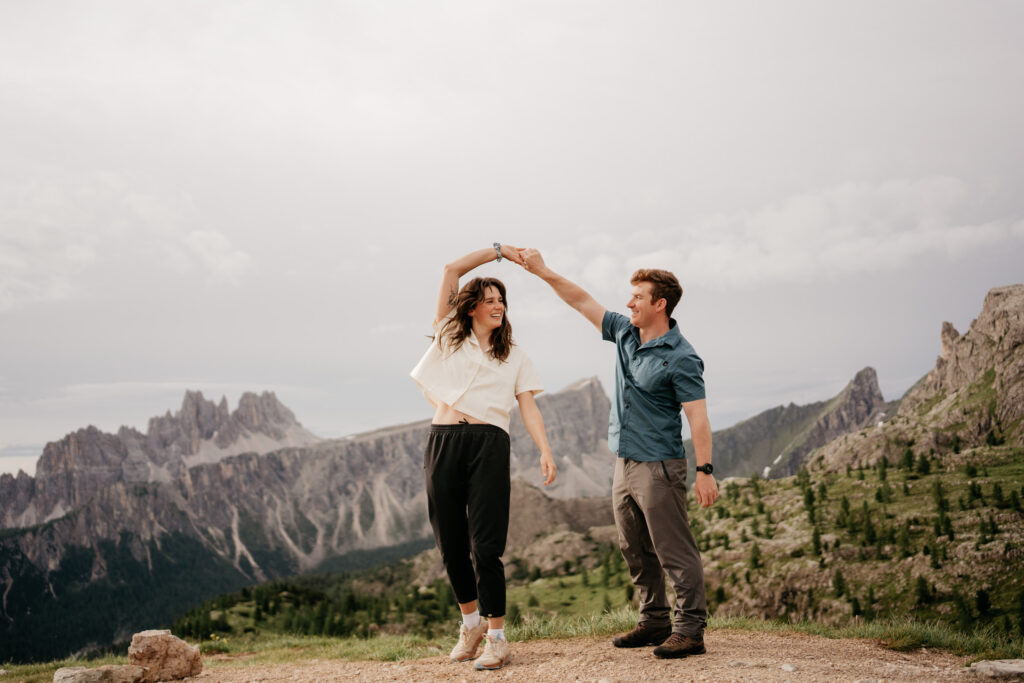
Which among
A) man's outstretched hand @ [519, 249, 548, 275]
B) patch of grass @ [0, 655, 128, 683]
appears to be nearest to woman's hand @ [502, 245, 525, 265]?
man's outstretched hand @ [519, 249, 548, 275]

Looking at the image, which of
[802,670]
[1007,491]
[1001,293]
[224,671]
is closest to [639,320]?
[802,670]

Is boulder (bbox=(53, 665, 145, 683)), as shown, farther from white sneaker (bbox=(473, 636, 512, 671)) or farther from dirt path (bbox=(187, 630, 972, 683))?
white sneaker (bbox=(473, 636, 512, 671))

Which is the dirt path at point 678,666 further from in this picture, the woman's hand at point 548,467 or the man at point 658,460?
the woman's hand at point 548,467

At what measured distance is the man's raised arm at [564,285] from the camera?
8586 millimetres

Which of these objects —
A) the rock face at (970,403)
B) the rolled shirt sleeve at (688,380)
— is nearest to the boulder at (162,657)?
the rolled shirt sleeve at (688,380)

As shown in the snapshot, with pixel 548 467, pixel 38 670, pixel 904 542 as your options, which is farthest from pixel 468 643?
pixel 904 542

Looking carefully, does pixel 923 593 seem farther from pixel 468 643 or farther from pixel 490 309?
pixel 490 309

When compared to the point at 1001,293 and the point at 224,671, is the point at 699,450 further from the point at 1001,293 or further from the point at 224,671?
the point at 1001,293

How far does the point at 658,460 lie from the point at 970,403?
1115 inches

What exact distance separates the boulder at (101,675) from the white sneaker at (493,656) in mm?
4855

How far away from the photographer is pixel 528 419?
307 inches

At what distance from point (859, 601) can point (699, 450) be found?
16492 mm

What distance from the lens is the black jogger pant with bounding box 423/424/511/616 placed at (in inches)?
282

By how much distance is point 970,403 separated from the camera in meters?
28.3
